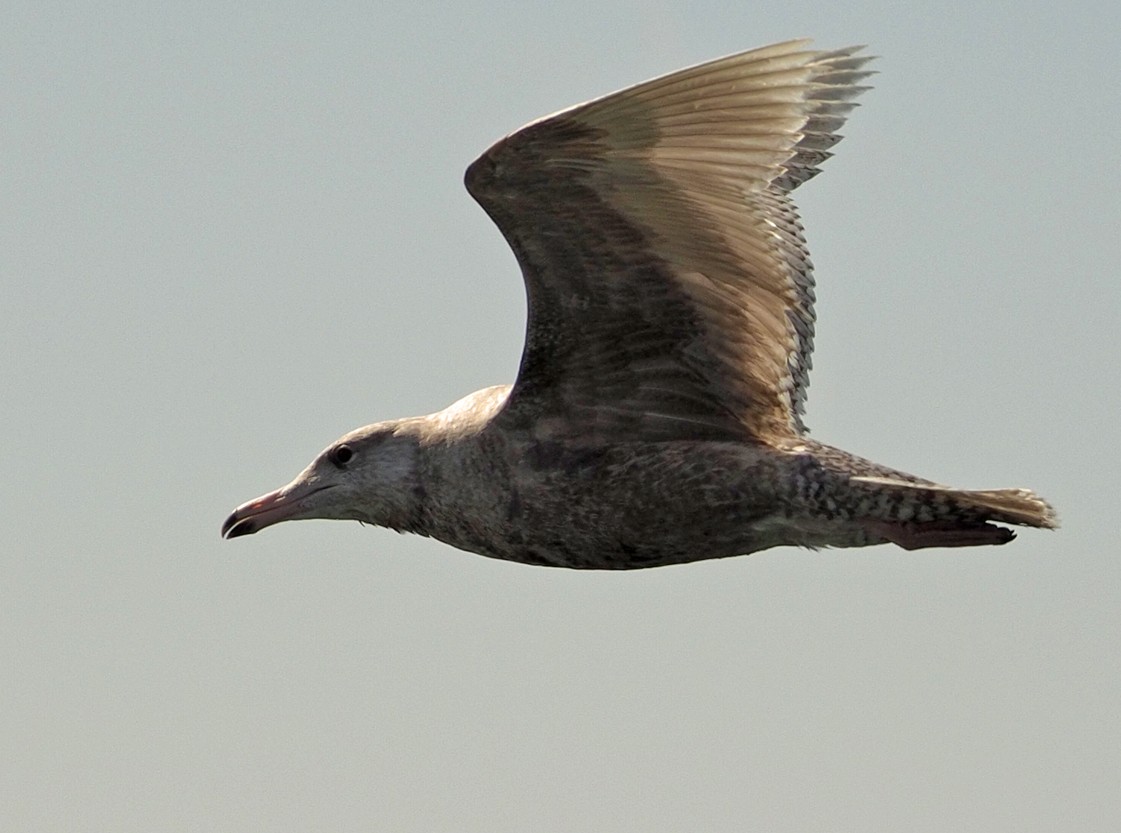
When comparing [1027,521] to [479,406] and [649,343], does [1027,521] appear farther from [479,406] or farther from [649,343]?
[479,406]

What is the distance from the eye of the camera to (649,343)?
12711mm

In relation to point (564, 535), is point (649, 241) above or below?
above

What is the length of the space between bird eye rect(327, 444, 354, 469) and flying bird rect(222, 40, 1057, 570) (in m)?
0.35

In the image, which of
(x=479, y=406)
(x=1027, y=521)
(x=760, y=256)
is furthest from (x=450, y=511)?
(x=1027, y=521)

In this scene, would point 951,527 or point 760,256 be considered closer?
point 951,527

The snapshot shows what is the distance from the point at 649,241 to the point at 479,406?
1.47m

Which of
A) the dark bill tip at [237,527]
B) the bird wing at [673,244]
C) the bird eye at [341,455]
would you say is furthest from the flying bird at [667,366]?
the dark bill tip at [237,527]

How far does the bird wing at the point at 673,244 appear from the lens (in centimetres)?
1191

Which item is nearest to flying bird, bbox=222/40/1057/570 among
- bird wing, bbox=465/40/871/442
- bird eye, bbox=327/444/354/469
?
bird wing, bbox=465/40/871/442

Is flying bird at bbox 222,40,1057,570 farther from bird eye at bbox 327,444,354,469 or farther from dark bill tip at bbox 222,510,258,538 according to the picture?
A: dark bill tip at bbox 222,510,258,538

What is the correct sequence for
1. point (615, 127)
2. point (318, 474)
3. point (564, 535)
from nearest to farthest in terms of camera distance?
point (615, 127)
point (564, 535)
point (318, 474)

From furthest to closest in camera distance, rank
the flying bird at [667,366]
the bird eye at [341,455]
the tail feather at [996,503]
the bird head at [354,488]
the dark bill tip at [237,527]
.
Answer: the dark bill tip at [237,527], the bird eye at [341,455], the bird head at [354,488], the flying bird at [667,366], the tail feather at [996,503]

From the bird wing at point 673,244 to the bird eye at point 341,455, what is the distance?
4.06 feet

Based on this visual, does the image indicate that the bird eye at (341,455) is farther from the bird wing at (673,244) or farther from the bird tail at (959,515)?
the bird tail at (959,515)
